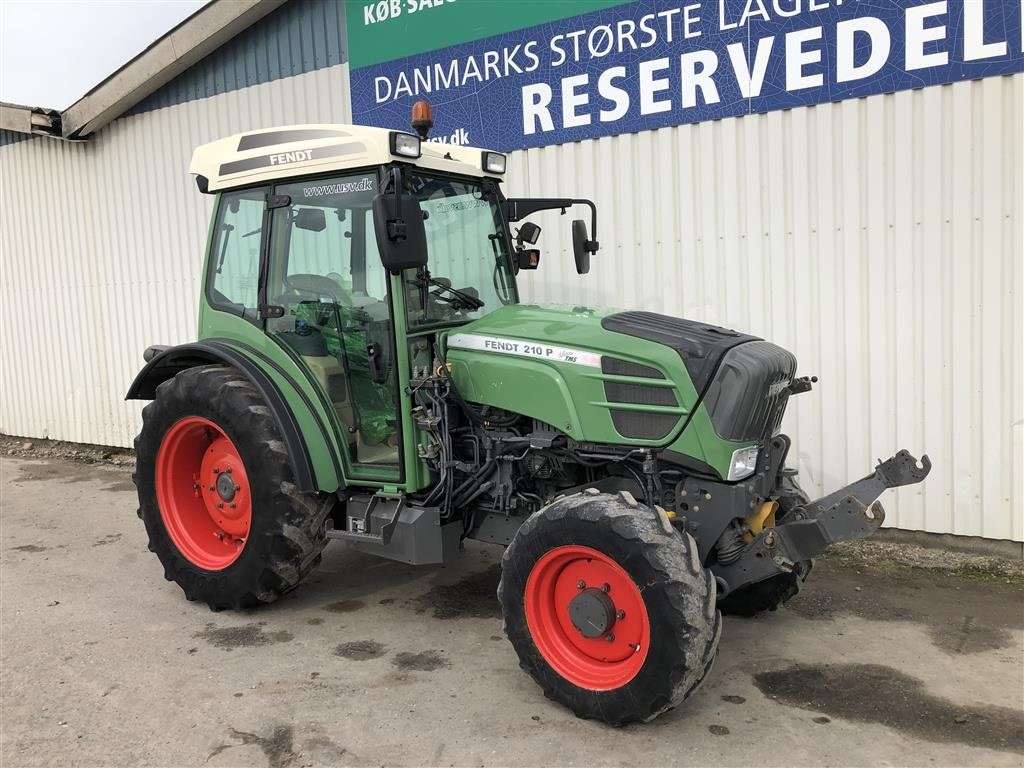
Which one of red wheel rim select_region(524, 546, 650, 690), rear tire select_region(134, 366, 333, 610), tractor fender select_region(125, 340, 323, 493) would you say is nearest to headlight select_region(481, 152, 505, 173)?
tractor fender select_region(125, 340, 323, 493)

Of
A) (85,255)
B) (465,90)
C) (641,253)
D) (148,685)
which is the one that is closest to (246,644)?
(148,685)

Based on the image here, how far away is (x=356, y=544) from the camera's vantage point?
4.50 meters

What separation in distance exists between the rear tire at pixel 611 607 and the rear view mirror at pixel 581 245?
1.67m

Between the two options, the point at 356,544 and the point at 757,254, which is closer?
the point at 356,544

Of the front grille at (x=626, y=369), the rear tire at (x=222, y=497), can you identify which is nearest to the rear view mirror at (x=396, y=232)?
the front grille at (x=626, y=369)

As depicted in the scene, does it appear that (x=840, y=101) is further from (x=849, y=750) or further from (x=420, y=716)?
(x=420, y=716)

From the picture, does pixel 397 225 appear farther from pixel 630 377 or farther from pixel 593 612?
pixel 593 612

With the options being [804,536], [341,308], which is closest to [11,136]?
[341,308]

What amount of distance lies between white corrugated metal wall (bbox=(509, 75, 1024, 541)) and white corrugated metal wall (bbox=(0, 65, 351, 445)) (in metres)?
3.46

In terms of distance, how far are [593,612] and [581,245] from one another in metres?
2.14

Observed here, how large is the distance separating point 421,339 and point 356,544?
1.16 metres

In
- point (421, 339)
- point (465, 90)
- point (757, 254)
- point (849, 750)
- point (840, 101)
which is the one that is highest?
point (465, 90)

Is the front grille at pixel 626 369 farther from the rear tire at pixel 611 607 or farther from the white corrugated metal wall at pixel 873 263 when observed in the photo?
the white corrugated metal wall at pixel 873 263

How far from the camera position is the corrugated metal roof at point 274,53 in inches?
295
